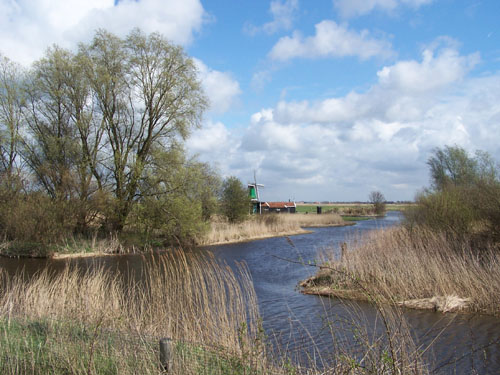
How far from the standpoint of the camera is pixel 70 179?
20922 millimetres

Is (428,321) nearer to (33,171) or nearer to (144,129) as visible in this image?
(144,129)

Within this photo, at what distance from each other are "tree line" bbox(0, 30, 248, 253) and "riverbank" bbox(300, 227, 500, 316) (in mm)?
11289

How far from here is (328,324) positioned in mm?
4012

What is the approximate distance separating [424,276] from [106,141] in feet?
62.7

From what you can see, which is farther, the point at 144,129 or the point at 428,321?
the point at 144,129

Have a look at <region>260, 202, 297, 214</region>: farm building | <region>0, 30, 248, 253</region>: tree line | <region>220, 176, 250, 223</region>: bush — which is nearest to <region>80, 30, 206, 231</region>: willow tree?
<region>0, 30, 248, 253</region>: tree line

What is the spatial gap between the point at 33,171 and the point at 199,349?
71.2 feet

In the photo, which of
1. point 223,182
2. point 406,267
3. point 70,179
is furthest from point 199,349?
point 223,182

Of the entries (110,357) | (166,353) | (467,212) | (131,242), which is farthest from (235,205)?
(166,353)

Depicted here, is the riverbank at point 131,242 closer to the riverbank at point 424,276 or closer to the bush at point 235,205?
the bush at point 235,205

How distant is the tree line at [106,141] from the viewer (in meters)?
21.8

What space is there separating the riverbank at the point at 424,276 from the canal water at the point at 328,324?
44cm

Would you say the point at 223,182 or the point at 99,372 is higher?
the point at 223,182

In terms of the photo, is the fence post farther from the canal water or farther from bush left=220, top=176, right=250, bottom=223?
bush left=220, top=176, right=250, bottom=223
